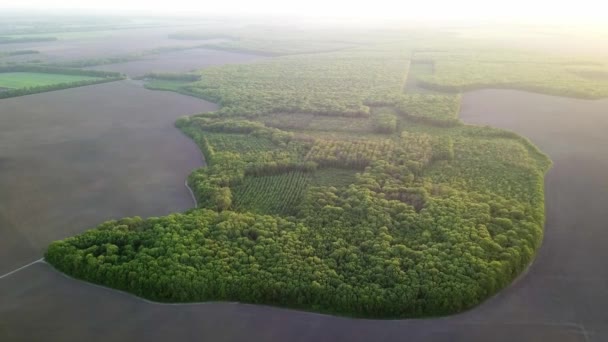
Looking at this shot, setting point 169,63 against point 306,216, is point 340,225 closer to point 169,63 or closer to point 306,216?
point 306,216

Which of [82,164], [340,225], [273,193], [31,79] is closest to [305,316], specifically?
[340,225]

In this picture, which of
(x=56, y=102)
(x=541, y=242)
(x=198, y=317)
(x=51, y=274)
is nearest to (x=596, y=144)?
(x=541, y=242)

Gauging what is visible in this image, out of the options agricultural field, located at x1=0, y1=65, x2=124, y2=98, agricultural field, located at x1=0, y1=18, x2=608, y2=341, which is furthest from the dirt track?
agricultural field, located at x1=0, y1=65, x2=124, y2=98

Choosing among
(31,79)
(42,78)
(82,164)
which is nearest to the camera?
(82,164)

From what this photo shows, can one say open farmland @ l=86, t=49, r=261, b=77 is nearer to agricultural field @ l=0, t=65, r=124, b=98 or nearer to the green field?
agricultural field @ l=0, t=65, r=124, b=98

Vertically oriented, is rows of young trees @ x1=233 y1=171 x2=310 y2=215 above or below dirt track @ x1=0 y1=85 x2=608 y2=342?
above

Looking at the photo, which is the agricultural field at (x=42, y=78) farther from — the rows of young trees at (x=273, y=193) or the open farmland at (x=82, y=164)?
the rows of young trees at (x=273, y=193)

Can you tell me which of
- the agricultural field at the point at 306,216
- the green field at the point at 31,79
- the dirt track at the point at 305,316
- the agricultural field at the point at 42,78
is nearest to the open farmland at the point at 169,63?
the agricultural field at the point at 42,78
